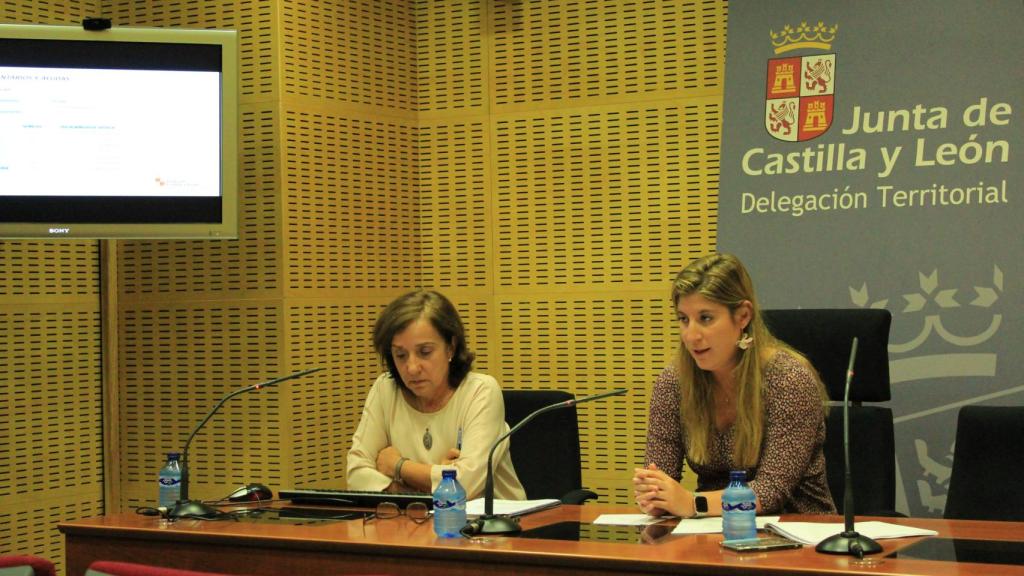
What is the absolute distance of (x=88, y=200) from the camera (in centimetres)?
464

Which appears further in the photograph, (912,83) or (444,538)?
(912,83)

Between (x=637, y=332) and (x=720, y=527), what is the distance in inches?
94.6

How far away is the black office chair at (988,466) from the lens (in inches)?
134

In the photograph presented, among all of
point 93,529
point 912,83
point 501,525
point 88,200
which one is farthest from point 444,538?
point 912,83

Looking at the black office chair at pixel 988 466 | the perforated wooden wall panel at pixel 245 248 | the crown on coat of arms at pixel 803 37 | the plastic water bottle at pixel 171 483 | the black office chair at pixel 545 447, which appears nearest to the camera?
the black office chair at pixel 988 466

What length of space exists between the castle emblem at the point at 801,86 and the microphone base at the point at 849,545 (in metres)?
2.52

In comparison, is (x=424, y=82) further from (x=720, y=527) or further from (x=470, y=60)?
(x=720, y=527)

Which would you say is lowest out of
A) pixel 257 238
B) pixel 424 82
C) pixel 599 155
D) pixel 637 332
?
pixel 637 332

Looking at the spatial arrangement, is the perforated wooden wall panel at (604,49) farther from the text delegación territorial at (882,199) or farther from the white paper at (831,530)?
the white paper at (831,530)

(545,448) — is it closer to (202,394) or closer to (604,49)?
(202,394)

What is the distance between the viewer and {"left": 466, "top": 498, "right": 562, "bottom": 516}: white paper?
323 centimetres

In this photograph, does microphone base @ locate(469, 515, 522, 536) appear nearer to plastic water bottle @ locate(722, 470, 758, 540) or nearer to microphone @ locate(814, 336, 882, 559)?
plastic water bottle @ locate(722, 470, 758, 540)

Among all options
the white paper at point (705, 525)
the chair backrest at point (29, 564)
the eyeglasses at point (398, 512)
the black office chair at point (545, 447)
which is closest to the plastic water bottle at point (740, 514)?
the white paper at point (705, 525)

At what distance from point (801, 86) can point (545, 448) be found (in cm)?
177
